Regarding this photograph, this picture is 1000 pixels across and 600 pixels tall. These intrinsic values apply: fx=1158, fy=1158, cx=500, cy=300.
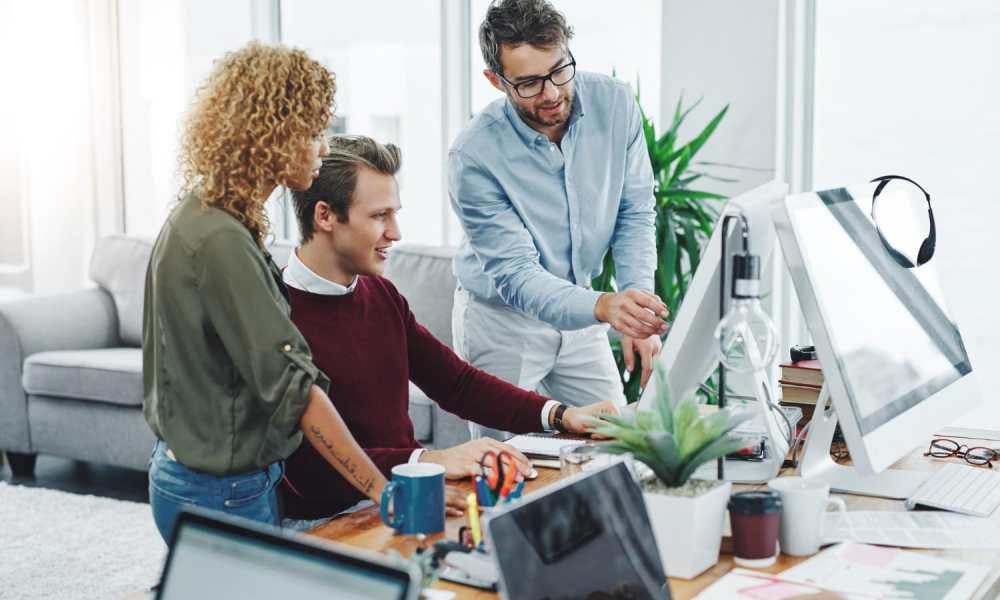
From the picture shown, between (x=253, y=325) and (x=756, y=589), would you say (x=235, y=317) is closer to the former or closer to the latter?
(x=253, y=325)

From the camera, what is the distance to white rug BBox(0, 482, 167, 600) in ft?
10.7

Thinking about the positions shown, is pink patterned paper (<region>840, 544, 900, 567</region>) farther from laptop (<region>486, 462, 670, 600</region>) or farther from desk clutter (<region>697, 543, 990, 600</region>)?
laptop (<region>486, 462, 670, 600</region>)

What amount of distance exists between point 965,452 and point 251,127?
4.43 feet

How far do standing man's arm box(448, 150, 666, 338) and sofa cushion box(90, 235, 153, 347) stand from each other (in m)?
2.49

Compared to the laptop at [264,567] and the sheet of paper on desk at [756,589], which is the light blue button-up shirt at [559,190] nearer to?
the sheet of paper on desk at [756,589]

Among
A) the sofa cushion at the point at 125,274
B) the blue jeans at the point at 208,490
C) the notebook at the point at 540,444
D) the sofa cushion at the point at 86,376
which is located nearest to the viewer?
the blue jeans at the point at 208,490

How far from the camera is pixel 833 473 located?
1.87 metres

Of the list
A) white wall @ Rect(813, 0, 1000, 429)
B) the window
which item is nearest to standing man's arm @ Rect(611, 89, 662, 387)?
white wall @ Rect(813, 0, 1000, 429)

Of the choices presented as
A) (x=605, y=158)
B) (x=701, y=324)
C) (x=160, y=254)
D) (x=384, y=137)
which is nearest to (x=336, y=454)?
(x=160, y=254)

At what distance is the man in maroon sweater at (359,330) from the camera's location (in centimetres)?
201

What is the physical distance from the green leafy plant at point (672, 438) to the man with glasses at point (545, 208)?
3.21ft

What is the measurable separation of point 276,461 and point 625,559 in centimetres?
75

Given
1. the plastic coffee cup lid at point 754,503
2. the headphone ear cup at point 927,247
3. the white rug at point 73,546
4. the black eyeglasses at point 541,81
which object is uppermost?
the black eyeglasses at point 541,81

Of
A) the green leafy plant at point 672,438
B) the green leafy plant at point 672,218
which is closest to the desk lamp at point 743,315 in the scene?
the green leafy plant at point 672,438
